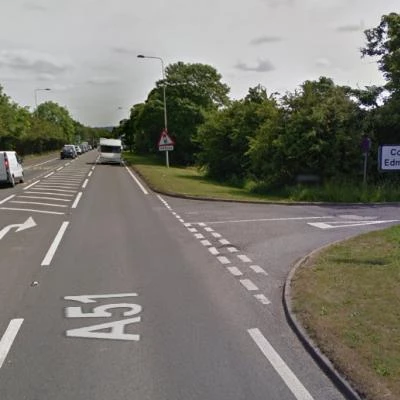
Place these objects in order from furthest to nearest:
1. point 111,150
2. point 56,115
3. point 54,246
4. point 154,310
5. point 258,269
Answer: point 56,115 < point 111,150 < point 54,246 < point 258,269 < point 154,310

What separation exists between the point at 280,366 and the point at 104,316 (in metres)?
2.28

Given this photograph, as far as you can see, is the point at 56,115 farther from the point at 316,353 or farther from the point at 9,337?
the point at 316,353

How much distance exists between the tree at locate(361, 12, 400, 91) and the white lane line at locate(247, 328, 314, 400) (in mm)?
17737

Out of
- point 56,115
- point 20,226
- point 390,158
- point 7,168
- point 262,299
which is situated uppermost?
point 56,115

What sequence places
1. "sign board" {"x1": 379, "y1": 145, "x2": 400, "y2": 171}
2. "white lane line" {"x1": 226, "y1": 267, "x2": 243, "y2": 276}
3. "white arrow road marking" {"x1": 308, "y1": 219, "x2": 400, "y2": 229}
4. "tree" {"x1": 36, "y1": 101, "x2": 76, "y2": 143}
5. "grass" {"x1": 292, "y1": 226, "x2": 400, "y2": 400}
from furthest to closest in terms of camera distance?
"tree" {"x1": 36, "y1": 101, "x2": 76, "y2": 143}, "white arrow road marking" {"x1": 308, "y1": 219, "x2": 400, "y2": 229}, "sign board" {"x1": 379, "y1": 145, "x2": 400, "y2": 171}, "white lane line" {"x1": 226, "y1": 267, "x2": 243, "y2": 276}, "grass" {"x1": 292, "y1": 226, "x2": 400, "y2": 400}

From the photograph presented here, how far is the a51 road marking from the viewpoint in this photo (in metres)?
4.98

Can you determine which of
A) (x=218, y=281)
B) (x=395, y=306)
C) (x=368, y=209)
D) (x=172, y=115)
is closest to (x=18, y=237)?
(x=218, y=281)

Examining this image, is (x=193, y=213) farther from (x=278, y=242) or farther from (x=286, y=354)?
(x=286, y=354)

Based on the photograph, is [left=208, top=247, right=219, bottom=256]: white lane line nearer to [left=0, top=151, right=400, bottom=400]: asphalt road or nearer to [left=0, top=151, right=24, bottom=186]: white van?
[left=0, top=151, right=400, bottom=400]: asphalt road

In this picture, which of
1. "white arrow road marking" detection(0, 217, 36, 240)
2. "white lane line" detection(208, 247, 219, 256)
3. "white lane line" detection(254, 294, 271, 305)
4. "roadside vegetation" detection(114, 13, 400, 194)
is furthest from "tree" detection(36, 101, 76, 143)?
"white lane line" detection(254, 294, 271, 305)

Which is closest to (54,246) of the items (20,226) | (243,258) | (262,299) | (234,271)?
(20,226)

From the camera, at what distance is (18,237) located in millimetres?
10688

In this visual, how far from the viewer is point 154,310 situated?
575 cm

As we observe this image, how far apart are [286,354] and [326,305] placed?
133 cm
